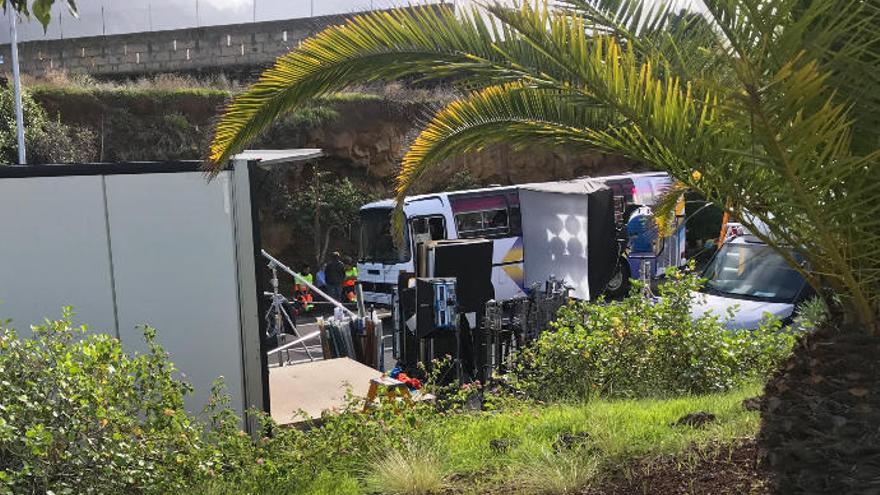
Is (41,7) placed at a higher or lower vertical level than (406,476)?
higher

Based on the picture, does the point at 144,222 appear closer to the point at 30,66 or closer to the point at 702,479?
the point at 702,479

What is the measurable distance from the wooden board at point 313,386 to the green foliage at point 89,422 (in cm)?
204

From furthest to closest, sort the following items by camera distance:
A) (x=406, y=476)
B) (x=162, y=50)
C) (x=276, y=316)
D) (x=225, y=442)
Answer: (x=162, y=50), (x=276, y=316), (x=225, y=442), (x=406, y=476)

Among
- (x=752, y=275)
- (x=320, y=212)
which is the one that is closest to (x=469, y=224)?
(x=752, y=275)

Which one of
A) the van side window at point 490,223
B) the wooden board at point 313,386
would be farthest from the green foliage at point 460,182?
the wooden board at point 313,386

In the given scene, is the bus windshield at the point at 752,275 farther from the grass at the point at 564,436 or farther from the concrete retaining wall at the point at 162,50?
the concrete retaining wall at the point at 162,50

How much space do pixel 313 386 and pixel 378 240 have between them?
10.7m

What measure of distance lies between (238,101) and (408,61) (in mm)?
1005

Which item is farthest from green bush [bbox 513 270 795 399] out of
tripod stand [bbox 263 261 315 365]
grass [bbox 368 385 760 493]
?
tripod stand [bbox 263 261 315 365]

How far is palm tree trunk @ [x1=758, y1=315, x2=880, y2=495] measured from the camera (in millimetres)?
3154

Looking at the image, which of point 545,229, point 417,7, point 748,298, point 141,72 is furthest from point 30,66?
point 417,7

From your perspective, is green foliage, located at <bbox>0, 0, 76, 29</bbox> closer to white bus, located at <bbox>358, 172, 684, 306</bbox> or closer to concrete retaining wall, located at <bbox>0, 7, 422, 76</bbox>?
white bus, located at <bbox>358, 172, 684, 306</bbox>

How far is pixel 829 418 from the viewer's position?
3.22 m

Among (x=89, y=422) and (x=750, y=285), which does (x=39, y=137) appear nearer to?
(x=750, y=285)
